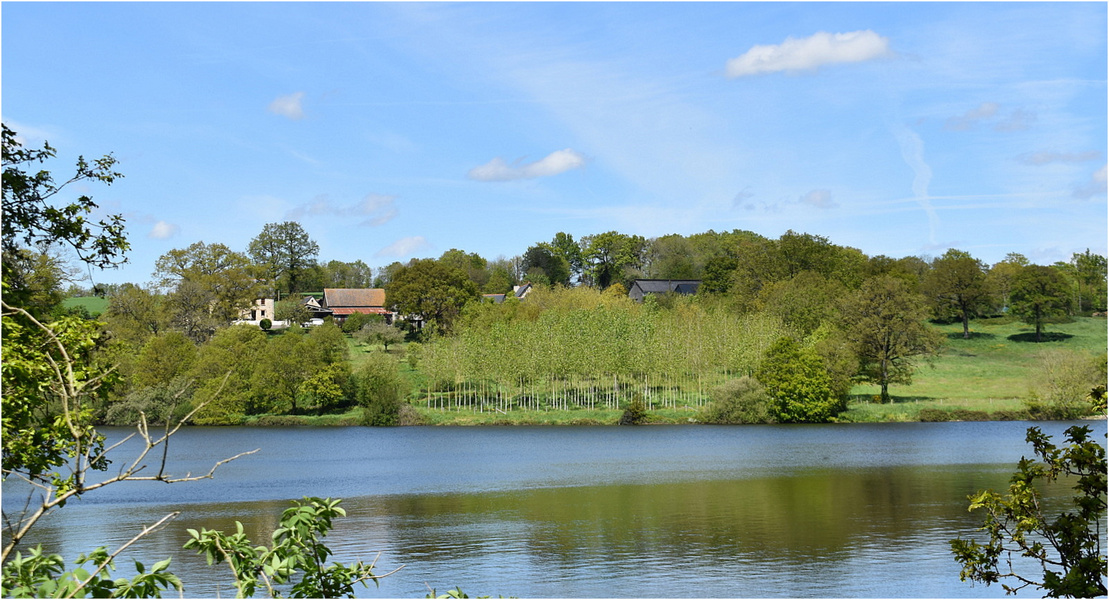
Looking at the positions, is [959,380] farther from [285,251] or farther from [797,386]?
[285,251]

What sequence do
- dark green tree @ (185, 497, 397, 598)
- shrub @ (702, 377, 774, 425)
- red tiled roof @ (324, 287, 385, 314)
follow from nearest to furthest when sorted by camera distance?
dark green tree @ (185, 497, 397, 598) → shrub @ (702, 377, 774, 425) → red tiled roof @ (324, 287, 385, 314)

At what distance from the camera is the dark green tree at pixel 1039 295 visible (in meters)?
86.6

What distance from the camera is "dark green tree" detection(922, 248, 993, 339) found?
301 feet

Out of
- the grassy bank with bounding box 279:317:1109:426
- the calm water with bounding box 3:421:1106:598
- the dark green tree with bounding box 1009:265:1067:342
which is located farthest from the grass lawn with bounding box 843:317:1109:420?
the calm water with bounding box 3:421:1106:598

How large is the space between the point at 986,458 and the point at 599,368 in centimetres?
3168

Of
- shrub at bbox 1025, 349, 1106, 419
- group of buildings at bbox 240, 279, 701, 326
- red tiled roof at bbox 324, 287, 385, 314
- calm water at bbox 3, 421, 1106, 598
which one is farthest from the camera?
red tiled roof at bbox 324, 287, 385, 314

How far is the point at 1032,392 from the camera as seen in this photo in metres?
62.5

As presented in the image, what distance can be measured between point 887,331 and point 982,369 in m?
16.9

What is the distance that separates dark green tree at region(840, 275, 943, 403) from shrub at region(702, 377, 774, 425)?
845 centimetres

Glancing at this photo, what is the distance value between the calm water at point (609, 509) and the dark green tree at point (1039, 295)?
35.5 metres

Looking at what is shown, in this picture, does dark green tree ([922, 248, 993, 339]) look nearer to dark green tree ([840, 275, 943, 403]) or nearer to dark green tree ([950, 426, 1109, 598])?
dark green tree ([840, 275, 943, 403])

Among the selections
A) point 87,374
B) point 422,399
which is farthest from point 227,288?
point 87,374

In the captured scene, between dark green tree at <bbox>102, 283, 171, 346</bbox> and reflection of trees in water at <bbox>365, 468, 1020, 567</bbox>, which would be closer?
reflection of trees in water at <bbox>365, 468, 1020, 567</bbox>

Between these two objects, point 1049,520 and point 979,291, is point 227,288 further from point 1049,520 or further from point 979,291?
point 1049,520
